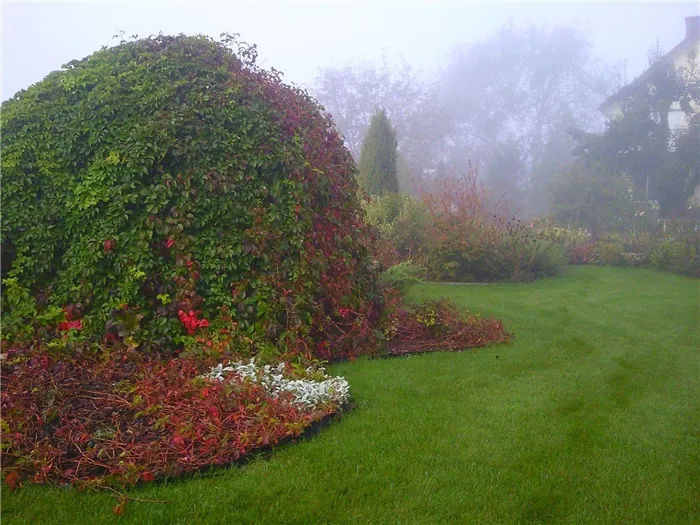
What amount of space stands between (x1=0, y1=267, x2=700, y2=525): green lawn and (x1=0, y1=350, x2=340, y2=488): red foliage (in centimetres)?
12

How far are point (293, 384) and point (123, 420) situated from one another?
1.10 meters

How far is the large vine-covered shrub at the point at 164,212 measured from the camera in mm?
4578

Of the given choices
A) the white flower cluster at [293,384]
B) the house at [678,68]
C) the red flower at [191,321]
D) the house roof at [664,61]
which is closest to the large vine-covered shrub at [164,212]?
the red flower at [191,321]

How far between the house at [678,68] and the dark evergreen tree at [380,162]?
42.5ft

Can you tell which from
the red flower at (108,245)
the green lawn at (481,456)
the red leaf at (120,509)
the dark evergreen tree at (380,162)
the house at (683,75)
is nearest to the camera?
the red leaf at (120,509)

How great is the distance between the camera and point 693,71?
77.4 ft

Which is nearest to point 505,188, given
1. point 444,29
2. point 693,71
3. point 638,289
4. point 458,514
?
point 693,71

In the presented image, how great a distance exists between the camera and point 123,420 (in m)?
3.33

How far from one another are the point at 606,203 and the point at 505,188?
47.4ft

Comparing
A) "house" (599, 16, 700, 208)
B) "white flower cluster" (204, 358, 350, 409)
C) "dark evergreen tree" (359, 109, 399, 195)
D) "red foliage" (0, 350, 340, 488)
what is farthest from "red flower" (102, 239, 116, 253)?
"house" (599, 16, 700, 208)

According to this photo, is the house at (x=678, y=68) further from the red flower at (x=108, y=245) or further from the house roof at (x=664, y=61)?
the red flower at (x=108, y=245)

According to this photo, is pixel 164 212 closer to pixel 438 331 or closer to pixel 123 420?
pixel 123 420

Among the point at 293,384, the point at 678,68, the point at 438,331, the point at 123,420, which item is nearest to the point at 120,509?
the point at 123,420

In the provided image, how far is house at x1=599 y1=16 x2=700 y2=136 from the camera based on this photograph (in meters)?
24.0
